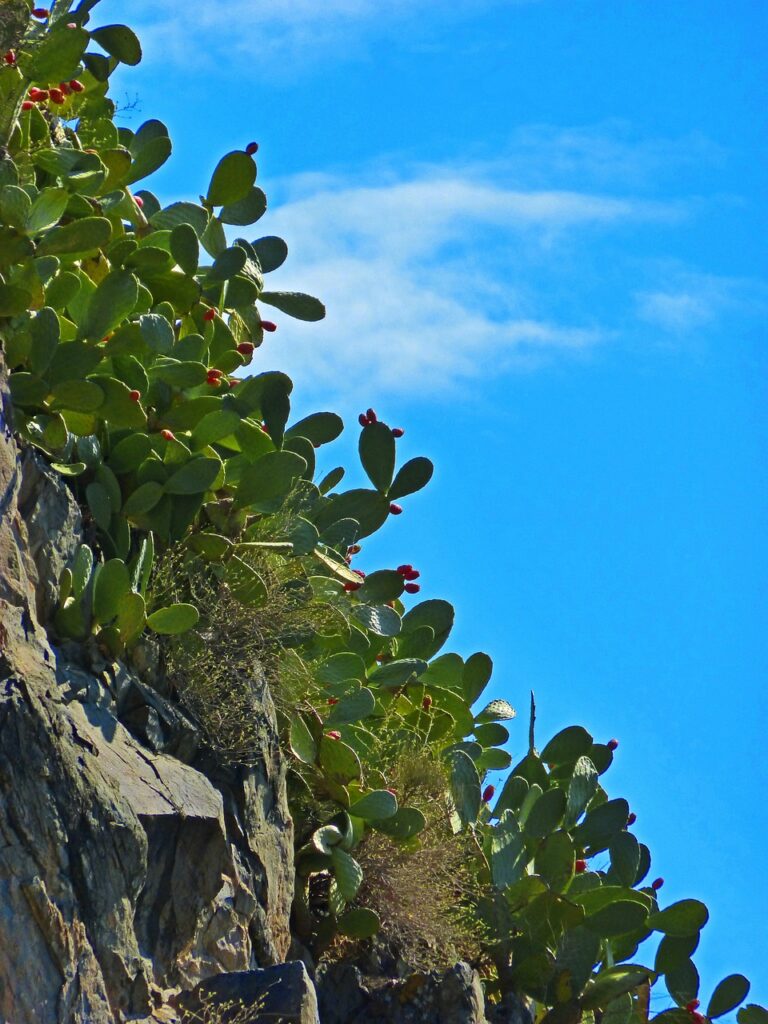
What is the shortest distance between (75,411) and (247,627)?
140cm

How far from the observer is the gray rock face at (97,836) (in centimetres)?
521

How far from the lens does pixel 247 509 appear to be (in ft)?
24.5

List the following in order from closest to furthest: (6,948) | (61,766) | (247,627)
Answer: (6,948), (61,766), (247,627)

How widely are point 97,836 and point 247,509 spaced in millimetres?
2367

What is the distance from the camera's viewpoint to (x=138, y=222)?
7.89 meters

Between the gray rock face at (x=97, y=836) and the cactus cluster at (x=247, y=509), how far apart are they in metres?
0.26

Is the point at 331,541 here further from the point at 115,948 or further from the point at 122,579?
the point at 115,948

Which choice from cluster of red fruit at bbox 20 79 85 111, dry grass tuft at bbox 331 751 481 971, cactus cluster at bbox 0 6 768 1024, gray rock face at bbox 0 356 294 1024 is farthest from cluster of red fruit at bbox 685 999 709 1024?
cluster of red fruit at bbox 20 79 85 111

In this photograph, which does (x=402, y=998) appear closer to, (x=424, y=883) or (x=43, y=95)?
(x=424, y=883)


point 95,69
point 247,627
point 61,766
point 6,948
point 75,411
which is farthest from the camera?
point 95,69

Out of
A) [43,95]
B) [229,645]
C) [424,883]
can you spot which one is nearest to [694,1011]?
[424,883]

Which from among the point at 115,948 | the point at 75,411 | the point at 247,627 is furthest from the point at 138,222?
the point at 115,948

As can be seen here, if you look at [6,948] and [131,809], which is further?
[131,809]

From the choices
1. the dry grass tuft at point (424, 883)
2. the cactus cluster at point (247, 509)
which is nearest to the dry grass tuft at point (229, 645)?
the cactus cluster at point (247, 509)
